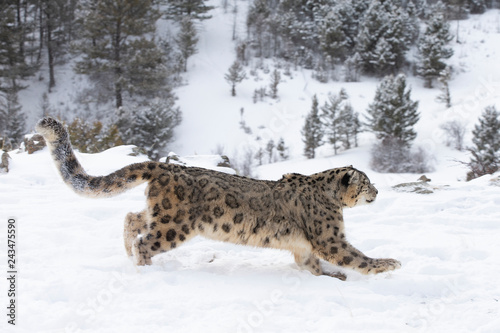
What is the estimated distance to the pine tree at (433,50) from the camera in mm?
39125

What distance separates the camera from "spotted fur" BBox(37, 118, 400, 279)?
3.61 m

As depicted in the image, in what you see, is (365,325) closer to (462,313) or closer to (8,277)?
(462,313)

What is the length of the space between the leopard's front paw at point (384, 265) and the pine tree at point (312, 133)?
87.4 ft

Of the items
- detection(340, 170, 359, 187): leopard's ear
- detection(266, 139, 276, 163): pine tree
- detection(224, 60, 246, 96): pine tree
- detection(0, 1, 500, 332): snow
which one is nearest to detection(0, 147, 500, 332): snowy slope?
detection(0, 1, 500, 332): snow

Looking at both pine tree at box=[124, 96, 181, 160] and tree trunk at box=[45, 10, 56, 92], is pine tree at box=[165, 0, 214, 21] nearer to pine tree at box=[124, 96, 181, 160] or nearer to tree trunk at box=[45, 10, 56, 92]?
tree trunk at box=[45, 10, 56, 92]

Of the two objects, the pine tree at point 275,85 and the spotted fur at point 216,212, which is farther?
the pine tree at point 275,85

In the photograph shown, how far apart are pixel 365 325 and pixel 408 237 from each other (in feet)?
8.24

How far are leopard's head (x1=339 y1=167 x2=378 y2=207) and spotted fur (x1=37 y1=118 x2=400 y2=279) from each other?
1.10ft

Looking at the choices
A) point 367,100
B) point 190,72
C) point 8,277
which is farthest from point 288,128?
point 8,277

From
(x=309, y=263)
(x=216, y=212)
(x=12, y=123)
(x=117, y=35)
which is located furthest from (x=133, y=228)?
(x=117, y=35)

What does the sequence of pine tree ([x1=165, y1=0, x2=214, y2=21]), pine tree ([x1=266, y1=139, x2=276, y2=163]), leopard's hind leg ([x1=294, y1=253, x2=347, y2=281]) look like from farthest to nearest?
pine tree ([x1=165, y1=0, x2=214, y2=21])
pine tree ([x1=266, y1=139, x2=276, y2=163])
leopard's hind leg ([x1=294, y1=253, x2=347, y2=281])

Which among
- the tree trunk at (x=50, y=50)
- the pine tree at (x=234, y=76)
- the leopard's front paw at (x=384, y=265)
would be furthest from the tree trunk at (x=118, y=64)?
the leopard's front paw at (x=384, y=265)

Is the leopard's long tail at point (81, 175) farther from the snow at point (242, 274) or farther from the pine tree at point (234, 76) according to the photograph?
the pine tree at point (234, 76)

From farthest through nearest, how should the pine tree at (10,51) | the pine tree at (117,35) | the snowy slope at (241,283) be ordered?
the pine tree at (10,51) → the pine tree at (117,35) → the snowy slope at (241,283)
